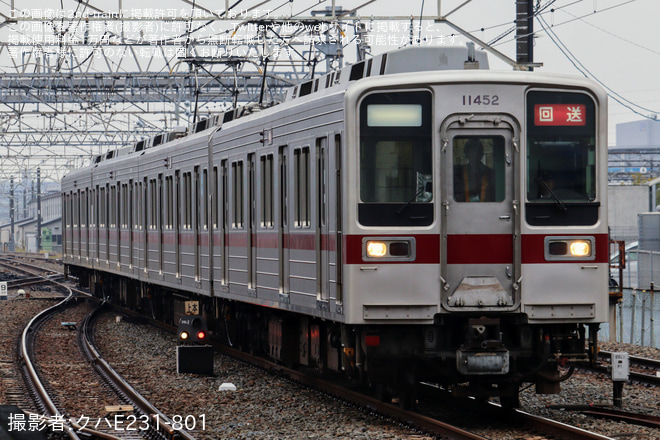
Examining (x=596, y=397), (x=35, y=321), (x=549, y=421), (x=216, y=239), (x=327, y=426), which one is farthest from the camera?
(x=35, y=321)

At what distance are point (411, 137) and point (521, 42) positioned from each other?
32.9 feet

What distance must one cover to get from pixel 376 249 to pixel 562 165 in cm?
179

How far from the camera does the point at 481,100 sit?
955 centimetres

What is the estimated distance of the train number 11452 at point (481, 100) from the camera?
9.54 m

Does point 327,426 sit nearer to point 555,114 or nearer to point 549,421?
point 549,421

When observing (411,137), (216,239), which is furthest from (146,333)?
(411,137)

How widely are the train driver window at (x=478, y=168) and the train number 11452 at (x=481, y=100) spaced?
11.6 inches

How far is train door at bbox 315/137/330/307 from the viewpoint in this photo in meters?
10.3

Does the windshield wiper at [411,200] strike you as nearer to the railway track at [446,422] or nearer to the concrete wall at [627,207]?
the railway track at [446,422]

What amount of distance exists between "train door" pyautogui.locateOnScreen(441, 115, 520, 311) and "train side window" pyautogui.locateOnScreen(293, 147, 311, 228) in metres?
1.94

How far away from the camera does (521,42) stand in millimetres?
18891

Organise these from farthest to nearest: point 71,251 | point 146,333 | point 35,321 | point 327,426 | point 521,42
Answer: point 71,251, point 35,321, point 146,333, point 521,42, point 327,426

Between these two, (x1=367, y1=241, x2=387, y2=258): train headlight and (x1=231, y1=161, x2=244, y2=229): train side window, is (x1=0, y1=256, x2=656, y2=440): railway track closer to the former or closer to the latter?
(x1=367, y1=241, x2=387, y2=258): train headlight

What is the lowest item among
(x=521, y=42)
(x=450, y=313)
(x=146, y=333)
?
(x=146, y=333)
